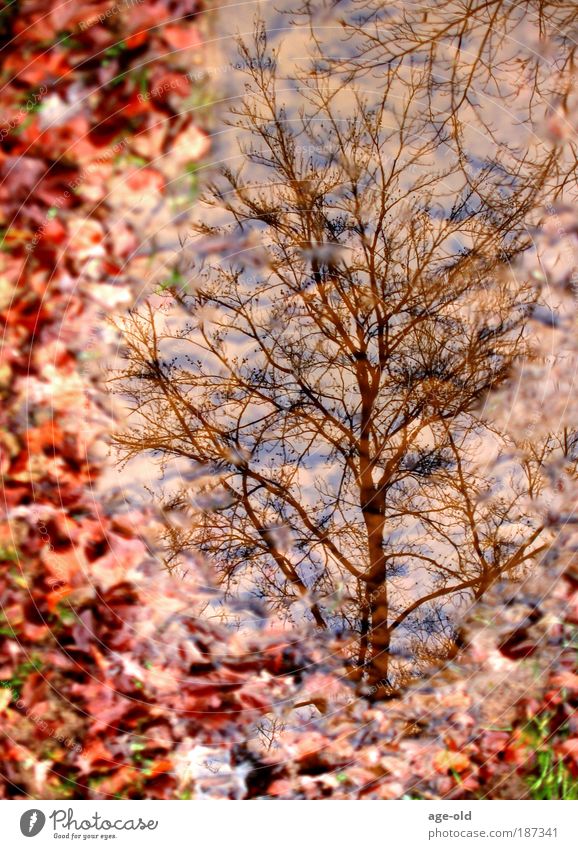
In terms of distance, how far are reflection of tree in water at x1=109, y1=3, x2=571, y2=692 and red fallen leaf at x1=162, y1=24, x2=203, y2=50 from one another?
0.16 metres

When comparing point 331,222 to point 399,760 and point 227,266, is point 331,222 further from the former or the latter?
point 399,760

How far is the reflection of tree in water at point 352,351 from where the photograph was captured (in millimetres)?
1778

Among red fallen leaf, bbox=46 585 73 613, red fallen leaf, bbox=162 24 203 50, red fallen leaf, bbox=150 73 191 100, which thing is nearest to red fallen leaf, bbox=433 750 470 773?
red fallen leaf, bbox=46 585 73 613

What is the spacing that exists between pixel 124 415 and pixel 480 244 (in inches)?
44.4

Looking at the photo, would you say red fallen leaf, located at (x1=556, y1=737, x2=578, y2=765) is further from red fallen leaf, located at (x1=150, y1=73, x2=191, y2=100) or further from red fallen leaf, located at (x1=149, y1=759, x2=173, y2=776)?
red fallen leaf, located at (x1=150, y1=73, x2=191, y2=100)

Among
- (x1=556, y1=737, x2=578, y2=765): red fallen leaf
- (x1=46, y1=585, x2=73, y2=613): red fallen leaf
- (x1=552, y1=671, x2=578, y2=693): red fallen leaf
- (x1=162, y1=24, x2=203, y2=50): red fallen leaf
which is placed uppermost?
(x1=162, y1=24, x2=203, y2=50): red fallen leaf

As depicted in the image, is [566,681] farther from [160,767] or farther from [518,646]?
[160,767]

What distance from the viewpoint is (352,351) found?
5.92 feet

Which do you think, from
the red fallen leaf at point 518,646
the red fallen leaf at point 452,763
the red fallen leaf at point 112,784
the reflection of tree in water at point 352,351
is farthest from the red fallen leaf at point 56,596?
the red fallen leaf at point 518,646

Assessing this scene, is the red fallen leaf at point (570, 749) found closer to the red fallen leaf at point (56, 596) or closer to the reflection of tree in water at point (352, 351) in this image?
the reflection of tree in water at point (352, 351)

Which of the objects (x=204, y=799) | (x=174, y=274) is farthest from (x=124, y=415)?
(x=204, y=799)

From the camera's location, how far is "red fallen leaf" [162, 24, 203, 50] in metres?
1.73

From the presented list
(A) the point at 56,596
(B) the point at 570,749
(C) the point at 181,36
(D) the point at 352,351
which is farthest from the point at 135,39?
(B) the point at 570,749

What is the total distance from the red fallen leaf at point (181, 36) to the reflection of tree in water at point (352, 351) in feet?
0.53
